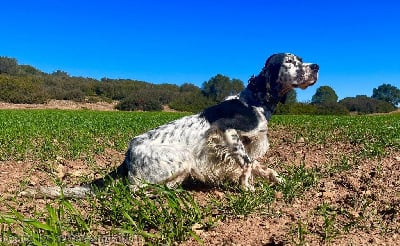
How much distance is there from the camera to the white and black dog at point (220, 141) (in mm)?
5328

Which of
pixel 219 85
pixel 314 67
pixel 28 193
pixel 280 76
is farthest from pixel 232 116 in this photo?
pixel 219 85

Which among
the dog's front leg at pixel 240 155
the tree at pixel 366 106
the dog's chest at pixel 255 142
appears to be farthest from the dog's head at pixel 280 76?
A: the tree at pixel 366 106

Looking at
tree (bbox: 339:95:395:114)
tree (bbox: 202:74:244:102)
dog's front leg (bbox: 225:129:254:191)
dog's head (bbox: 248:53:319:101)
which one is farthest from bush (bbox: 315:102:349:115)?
dog's front leg (bbox: 225:129:254:191)

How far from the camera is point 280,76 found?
599cm

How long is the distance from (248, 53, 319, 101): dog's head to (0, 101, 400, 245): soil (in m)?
1.22

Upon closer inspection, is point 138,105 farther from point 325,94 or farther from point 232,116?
point 232,116

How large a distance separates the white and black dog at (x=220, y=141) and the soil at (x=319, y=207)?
33 centimetres

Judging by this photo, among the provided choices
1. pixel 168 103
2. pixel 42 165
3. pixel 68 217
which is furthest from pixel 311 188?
pixel 168 103

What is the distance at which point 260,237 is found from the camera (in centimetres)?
369

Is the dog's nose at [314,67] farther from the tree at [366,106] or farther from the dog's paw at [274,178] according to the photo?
the tree at [366,106]

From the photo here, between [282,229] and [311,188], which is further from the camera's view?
[311,188]

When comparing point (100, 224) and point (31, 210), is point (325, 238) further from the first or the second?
point (31, 210)

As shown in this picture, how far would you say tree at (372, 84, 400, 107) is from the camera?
343 feet

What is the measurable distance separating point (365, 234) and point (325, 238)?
0.43 metres
